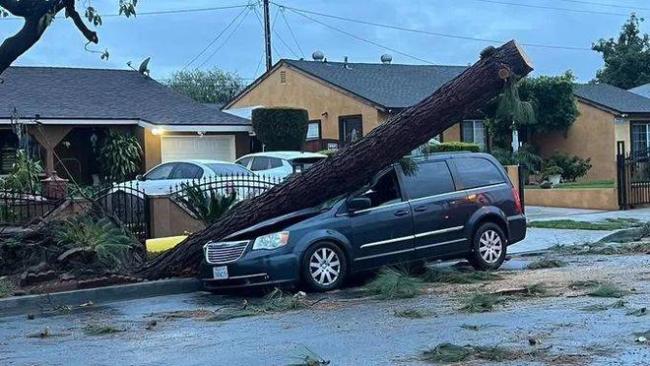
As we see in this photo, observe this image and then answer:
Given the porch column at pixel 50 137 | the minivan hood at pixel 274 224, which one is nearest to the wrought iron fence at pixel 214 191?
the minivan hood at pixel 274 224

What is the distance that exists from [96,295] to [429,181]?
195 inches

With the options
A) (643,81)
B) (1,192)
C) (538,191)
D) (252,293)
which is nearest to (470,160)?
(252,293)

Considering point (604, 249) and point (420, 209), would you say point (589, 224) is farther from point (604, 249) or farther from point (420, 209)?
point (420, 209)

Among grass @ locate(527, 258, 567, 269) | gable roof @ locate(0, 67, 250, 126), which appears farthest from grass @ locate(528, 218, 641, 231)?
gable roof @ locate(0, 67, 250, 126)

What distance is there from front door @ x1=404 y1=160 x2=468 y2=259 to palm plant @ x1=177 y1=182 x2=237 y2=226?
3792 millimetres

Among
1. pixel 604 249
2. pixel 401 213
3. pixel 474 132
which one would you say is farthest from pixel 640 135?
pixel 401 213

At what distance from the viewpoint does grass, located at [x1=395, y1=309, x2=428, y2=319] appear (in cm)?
904

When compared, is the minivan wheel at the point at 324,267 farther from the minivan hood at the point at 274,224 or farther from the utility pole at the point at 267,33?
the utility pole at the point at 267,33

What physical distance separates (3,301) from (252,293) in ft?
10.6

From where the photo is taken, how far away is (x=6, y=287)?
39.0 ft

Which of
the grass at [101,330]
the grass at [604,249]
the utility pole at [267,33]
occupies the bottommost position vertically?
the grass at [101,330]

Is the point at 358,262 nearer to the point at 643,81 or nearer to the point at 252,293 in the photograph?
the point at 252,293

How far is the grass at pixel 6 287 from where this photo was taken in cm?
1166

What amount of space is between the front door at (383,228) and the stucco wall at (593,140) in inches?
869
